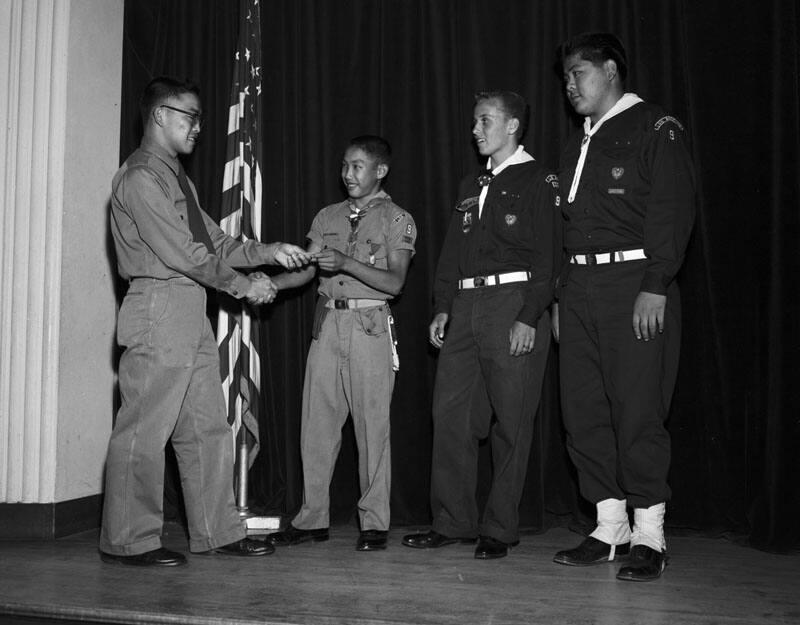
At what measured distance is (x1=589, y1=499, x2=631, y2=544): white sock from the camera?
2.85 metres

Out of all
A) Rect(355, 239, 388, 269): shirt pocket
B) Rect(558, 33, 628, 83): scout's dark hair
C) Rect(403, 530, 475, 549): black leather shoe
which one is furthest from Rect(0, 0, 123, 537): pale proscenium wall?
Rect(558, 33, 628, 83): scout's dark hair

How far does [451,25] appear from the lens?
3.71 meters

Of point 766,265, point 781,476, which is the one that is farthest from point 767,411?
point 766,265

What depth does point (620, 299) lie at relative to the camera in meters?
2.77

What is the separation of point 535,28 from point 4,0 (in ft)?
7.84

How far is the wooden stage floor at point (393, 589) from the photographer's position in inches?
87.7

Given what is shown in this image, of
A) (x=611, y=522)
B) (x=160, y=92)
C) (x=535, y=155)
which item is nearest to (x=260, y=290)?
(x=160, y=92)

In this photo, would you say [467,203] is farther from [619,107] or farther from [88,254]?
[88,254]

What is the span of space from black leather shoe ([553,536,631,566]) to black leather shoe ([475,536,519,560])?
199mm

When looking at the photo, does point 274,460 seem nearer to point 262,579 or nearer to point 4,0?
point 262,579

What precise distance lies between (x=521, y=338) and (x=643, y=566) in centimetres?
88

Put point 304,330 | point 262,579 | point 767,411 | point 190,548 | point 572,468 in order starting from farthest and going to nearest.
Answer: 1. point 304,330
2. point 572,468
3. point 767,411
4. point 190,548
5. point 262,579

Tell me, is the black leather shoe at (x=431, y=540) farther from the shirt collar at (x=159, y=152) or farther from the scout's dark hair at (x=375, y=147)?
the shirt collar at (x=159, y=152)

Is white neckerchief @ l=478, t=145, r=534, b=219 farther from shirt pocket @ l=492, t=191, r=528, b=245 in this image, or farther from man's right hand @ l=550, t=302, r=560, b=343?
man's right hand @ l=550, t=302, r=560, b=343
